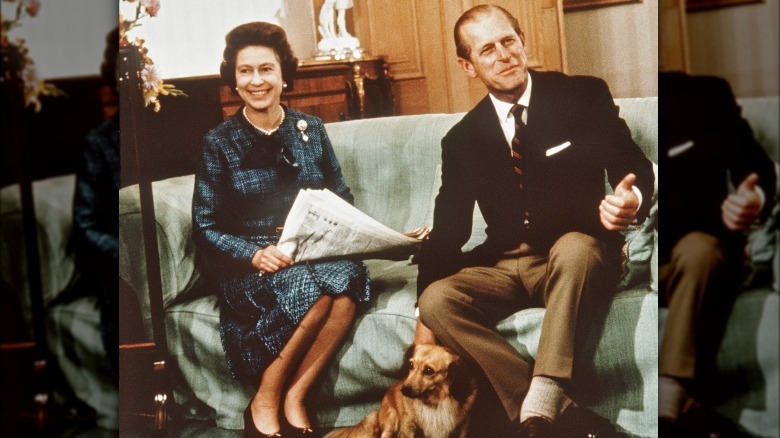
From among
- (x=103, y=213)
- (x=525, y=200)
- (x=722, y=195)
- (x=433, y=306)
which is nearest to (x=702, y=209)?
(x=722, y=195)

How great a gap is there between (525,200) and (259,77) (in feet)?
2.24

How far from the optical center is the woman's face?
6.09ft

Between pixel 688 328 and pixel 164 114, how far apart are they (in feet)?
5.03

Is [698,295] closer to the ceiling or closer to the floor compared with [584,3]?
closer to the floor

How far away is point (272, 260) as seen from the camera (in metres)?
1.86

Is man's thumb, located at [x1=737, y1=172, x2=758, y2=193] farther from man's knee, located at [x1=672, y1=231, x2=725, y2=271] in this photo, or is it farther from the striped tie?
the striped tie

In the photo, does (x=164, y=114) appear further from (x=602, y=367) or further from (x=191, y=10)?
(x=602, y=367)

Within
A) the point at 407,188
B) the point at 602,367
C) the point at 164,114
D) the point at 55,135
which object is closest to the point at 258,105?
the point at 164,114

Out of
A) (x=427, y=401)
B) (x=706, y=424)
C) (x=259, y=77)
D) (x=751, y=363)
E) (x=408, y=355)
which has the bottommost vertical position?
(x=706, y=424)

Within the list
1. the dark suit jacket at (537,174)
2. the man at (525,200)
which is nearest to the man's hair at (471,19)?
the man at (525,200)

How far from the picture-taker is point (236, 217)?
73.8 inches

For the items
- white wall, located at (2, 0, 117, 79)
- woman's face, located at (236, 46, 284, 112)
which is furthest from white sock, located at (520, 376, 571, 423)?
white wall, located at (2, 0, 117, 79)

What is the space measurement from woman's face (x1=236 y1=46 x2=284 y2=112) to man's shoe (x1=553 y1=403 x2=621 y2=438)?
100cm

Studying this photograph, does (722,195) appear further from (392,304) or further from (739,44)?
(392,304)
